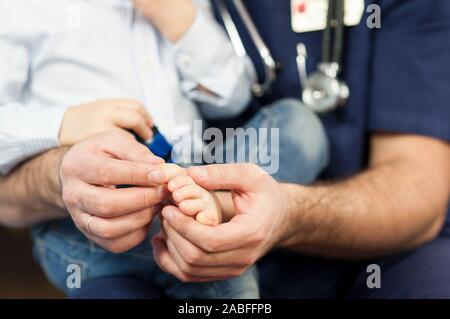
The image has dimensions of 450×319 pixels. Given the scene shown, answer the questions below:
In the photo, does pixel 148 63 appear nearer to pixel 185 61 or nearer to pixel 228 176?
pixel 185 61

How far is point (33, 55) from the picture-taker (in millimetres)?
719

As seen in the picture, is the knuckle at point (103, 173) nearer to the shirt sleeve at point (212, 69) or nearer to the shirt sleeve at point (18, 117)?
the shirt sleeve at point (18, 117)

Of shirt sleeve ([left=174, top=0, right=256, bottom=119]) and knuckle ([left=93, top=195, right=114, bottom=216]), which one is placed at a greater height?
shirt sleeve ([left=174, top=0, right=256, bottom=119])

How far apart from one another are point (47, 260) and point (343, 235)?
0.41 metres

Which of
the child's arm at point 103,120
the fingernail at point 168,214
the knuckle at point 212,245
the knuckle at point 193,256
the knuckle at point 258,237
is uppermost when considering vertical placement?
the child's arm at point 103,120

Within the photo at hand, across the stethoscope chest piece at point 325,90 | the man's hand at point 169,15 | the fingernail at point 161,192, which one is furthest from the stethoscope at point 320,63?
the fingernail at point 161,192

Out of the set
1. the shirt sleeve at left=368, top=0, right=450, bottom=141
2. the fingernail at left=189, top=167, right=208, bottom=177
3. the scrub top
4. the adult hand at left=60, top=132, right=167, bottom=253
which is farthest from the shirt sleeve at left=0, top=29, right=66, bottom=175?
the shirt sleeve at left=368, top=0, right=450, bottom=141

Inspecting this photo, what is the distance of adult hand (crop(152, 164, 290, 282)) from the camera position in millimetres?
502

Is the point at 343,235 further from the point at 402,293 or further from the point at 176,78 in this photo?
the point at 176,78

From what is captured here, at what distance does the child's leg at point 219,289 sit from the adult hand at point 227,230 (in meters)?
0.09

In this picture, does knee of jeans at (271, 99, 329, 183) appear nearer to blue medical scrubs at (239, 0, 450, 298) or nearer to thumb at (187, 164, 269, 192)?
blue medical scrubs at (239, 0, 450, 298)

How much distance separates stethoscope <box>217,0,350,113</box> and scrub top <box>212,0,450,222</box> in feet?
0.07

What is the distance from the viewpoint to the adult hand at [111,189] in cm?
51

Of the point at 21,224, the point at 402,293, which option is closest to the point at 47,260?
the point at 21,224
